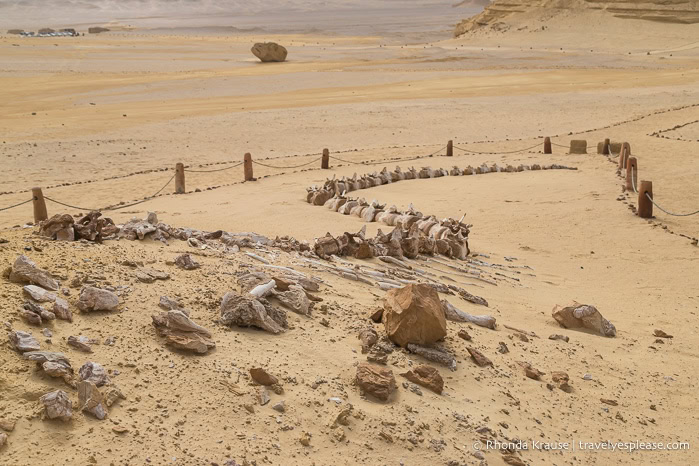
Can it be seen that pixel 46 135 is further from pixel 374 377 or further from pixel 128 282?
pixel 374 377

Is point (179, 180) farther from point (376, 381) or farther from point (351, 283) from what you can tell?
point (376, 381)

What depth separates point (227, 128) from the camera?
75.2ft

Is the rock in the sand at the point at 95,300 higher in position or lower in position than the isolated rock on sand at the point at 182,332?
higher

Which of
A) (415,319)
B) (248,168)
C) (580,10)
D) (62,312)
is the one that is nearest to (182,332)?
(62,312)

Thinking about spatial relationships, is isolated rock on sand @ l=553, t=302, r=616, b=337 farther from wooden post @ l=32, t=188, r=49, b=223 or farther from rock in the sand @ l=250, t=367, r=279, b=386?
wooden post @ l=32, t=188, r=49, b=223

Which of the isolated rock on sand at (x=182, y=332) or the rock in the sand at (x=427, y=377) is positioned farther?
the rock in the sand at (x=427, y=377)

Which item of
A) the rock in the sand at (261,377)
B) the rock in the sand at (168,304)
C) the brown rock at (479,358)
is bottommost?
the brown rock at (479,358)

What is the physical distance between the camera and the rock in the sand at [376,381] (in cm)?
489

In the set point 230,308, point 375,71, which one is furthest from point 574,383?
point 375,71

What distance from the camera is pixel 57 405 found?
4121 millimetres

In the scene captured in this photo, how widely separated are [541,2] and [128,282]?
59.5 metres

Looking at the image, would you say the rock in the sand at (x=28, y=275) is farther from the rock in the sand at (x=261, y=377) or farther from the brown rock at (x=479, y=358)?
the brown rock at (x=479, y=358)

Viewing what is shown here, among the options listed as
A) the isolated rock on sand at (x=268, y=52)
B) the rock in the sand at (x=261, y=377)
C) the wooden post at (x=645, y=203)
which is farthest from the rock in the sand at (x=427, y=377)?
the isolated rock on sand at (x=268, y=52)

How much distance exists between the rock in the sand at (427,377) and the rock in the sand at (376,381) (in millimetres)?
179
